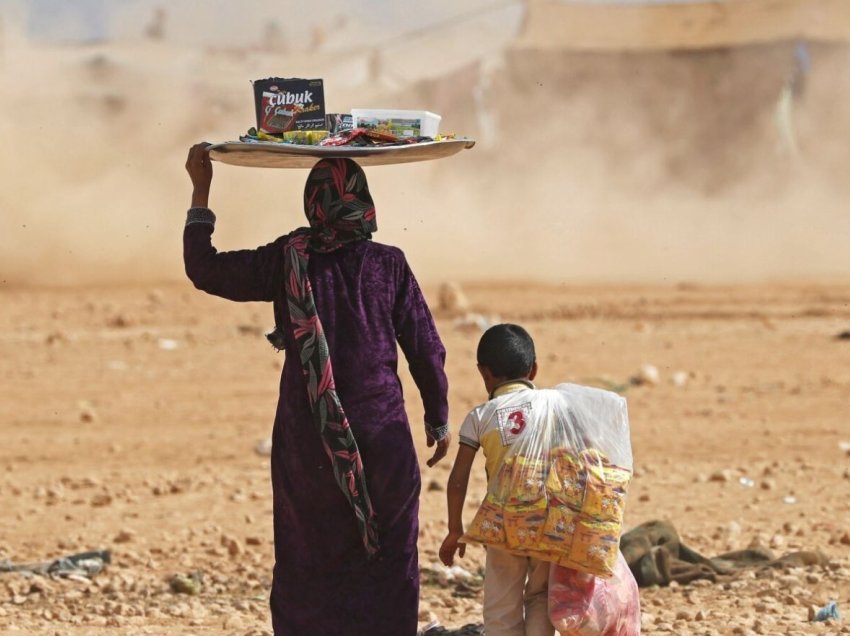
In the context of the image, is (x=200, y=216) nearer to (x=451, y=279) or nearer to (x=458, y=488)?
(x=458, y=488)

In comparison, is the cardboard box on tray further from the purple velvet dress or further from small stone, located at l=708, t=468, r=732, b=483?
small stone, located at l=708, t=468, r=732, b=483

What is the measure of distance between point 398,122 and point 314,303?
0.59m

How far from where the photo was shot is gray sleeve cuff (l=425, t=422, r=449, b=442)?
4.34 m

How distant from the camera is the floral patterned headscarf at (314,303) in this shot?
4137mm

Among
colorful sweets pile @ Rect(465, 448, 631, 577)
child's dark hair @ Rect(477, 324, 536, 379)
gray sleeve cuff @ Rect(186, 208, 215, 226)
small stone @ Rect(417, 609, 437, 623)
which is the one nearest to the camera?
colorful sweets pile @ Rect(465, 448, 631, 577)

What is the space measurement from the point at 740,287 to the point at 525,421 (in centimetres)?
1525

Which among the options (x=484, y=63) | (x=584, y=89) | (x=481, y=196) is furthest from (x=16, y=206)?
(x=584, y=89)

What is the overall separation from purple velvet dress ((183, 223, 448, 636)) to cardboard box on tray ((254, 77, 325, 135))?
350mm

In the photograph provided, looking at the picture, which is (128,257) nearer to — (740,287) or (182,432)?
(740,287)

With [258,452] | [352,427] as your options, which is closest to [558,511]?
[352,427]

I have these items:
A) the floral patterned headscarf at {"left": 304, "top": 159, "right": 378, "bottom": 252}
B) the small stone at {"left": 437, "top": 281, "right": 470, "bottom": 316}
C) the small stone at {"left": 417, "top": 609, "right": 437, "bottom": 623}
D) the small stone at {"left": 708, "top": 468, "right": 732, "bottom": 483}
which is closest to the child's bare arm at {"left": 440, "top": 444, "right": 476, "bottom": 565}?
the floral patterned headscarf at {"left": 304, "top": 159, "right": 378, "bottom": 252}

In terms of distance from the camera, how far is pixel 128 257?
1969 centimetres

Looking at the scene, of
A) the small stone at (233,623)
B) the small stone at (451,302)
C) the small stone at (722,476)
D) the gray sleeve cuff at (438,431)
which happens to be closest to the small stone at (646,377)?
the small stone at (722,476)

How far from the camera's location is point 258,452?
29.5ft
